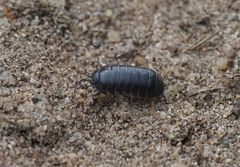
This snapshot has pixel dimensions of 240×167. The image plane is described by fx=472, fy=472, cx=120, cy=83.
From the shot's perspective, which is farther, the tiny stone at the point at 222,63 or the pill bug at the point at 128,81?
the tiny stone at the point at 222,63

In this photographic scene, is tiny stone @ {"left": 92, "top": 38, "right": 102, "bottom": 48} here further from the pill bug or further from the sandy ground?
the pill bug

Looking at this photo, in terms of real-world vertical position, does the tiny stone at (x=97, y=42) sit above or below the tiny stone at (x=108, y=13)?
below

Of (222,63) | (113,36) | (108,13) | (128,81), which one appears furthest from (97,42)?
(222,63)

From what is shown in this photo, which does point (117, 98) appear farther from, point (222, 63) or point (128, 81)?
point (222, 63)

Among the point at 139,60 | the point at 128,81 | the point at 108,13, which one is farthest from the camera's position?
the point at 108,13

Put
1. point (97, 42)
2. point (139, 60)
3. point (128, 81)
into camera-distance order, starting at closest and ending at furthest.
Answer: point (128, 81) → point (139, 60) → point (97, 42)

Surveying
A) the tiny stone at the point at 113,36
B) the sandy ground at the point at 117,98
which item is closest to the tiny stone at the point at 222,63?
the sandy ground at the point at 117,98

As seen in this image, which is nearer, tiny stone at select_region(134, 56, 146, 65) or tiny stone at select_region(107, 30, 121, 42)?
tiny stone at select_region(134, 56, 146, 65)

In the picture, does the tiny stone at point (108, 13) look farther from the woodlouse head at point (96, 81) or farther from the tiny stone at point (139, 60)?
the woodlouse head at point (96, 81)

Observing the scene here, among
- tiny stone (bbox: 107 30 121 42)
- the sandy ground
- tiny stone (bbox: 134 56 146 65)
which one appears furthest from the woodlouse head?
tiny stone (bbox: 107 30 121 42)
